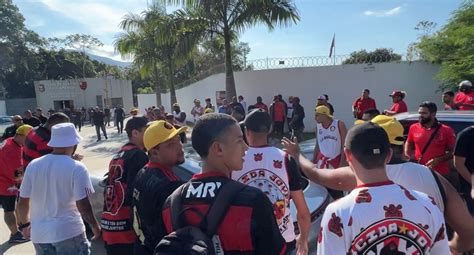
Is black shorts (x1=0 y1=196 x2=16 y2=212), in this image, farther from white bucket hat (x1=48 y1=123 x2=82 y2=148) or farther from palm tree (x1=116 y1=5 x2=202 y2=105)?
palm tree (x1=116 y1=5 x2=202 y2=105)

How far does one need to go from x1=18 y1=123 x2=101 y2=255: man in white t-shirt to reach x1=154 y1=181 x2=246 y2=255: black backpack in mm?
1623

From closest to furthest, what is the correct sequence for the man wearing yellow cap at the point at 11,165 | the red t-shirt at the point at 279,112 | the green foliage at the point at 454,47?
the man wearing yellow cap at the point at 11,165, the green foliage at the point at 454,47, the red t-shirt at the point at 279,112

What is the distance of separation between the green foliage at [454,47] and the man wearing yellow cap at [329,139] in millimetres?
8244

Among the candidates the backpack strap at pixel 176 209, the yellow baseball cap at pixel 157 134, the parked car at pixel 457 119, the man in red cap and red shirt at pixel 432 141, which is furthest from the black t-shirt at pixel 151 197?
the parked car at pixel 457 119

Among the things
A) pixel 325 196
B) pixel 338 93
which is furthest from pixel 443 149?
pixel 338 93

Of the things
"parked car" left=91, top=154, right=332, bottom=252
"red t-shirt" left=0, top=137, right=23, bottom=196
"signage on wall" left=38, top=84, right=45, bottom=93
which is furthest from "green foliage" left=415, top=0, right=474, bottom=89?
"signage on wall" left=38, top=84, right=45, bottom=93

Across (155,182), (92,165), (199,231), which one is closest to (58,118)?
(155,182)

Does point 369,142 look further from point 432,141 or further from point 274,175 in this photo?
point 432,141

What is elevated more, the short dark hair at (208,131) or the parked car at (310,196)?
the short dark hair at (208,131)

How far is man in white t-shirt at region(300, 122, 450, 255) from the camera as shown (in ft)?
5.41

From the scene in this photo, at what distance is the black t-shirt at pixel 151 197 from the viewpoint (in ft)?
7.00

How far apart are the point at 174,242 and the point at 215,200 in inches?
8.7

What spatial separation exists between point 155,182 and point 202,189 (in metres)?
0.65

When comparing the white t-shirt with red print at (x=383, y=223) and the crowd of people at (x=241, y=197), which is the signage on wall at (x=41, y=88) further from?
the white t-shirt with red print at (x=383, y=223)
